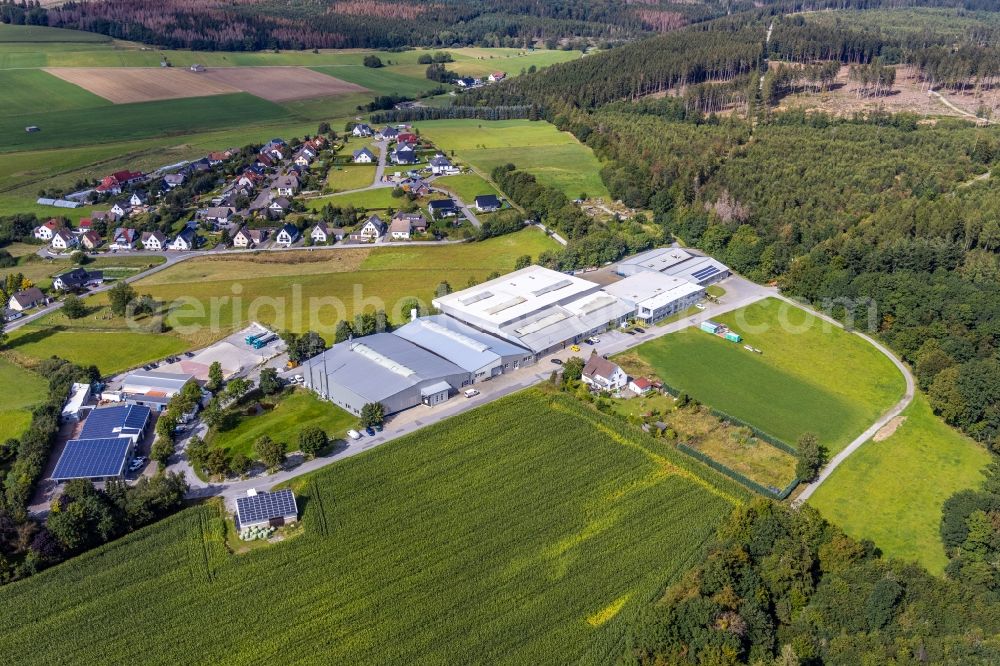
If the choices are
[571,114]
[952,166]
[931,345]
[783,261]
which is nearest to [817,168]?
[952,166]

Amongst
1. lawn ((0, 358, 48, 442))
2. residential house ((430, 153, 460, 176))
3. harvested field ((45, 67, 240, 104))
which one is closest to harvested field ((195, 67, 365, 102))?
harvested field ((45, 67, 240, 104))

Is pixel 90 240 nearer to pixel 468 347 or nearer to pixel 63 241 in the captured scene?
pixel 63 241

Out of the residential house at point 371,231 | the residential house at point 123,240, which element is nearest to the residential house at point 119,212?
the residential house at point 123,240

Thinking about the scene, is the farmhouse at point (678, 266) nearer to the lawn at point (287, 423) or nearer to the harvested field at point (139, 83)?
the lawn at point (287, 423)

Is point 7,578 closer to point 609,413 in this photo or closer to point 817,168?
point 609,413

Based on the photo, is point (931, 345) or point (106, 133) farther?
point (106, 133)

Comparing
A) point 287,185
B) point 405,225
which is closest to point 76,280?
point 405,225
